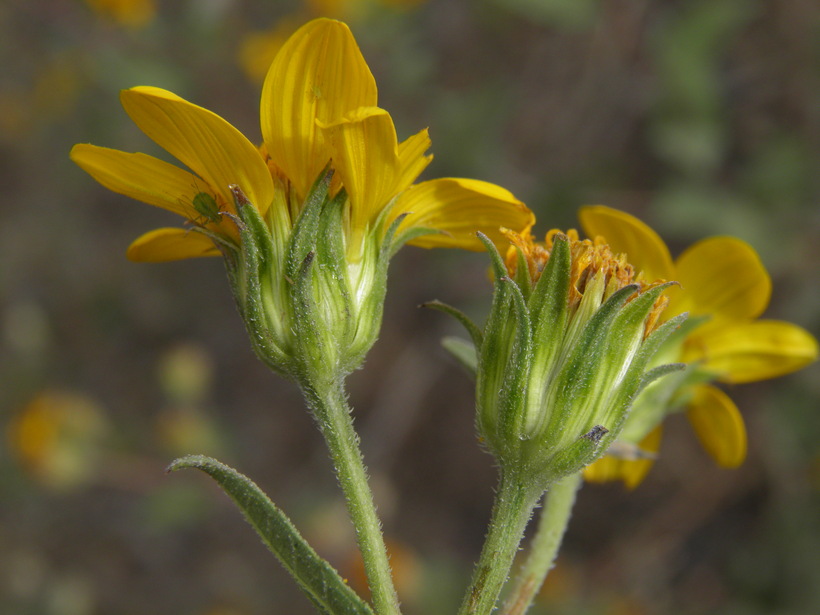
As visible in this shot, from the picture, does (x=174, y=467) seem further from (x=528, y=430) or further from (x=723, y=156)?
(x=723, y=156)

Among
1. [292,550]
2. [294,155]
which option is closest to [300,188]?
[294,155]

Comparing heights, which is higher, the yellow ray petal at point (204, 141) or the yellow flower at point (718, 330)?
the yellow ray petal at point (204, 141)

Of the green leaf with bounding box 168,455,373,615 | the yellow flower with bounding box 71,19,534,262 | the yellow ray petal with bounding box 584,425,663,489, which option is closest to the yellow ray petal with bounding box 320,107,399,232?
the yellow flower with bounding box 71,19,534,262

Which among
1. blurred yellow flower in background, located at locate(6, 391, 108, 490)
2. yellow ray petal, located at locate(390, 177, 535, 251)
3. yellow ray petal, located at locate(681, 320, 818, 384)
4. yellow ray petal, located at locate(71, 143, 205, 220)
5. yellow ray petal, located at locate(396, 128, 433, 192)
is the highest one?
yellow ray petal, located at locate(71, 143, 205, 220)

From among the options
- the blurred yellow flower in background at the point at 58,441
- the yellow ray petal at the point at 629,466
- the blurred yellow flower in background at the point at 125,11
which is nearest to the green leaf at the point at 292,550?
the yellow ray petal at the point at 629,466

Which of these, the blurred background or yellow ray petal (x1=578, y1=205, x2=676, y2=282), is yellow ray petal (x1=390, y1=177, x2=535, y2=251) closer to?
yellow ray petal (x1=578, y1=205, x2=676, y2=282)

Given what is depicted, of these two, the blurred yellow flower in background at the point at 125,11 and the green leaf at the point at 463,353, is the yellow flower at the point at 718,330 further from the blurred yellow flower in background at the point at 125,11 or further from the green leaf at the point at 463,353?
the blurred yellow flower in background at the point at 125,11
